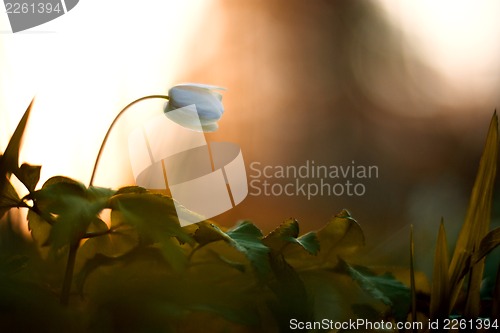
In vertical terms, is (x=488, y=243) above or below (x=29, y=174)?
below

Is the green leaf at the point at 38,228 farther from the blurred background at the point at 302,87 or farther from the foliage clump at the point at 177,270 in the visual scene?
the blurred background at the point at 302,87

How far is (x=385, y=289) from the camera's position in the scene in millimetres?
362

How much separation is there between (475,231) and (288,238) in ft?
0.50

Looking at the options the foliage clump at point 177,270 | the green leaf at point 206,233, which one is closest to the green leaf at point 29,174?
the foliage clump at point 177,270

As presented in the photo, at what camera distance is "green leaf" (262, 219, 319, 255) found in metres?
0.34

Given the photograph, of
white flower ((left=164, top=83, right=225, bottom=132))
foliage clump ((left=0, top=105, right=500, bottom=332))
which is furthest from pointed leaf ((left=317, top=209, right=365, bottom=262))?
white flower ((left=164, top=83, right=225, bottom=132))

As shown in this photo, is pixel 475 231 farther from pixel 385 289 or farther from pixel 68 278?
pixel 68 278

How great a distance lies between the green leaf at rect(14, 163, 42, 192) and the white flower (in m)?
0.13

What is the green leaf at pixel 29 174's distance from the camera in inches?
12.5

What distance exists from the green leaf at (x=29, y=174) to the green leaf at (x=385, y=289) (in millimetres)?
210

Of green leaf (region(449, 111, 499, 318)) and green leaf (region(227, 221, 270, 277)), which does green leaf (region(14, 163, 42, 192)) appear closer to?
green leaf (region(227, 221, 270, 277))

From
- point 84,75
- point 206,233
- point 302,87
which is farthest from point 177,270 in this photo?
point 302,87

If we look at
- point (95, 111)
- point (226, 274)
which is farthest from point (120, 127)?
point (226, 274)

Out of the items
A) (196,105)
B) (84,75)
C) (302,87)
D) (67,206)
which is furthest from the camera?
(302,87)
